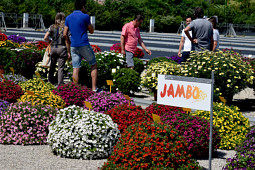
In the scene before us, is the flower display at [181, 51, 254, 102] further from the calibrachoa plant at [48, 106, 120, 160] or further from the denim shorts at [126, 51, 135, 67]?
the calibrachoa plant at [48, 106, 120, 160]

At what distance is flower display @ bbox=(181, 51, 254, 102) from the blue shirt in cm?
215

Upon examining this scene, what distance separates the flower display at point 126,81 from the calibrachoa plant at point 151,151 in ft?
16.9

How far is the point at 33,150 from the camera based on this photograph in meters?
5.84

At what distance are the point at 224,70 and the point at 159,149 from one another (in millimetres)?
4525

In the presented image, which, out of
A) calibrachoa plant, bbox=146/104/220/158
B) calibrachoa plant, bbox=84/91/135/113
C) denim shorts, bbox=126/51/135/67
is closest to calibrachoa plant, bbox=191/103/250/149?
calibrachoa plant, bbox=146/104/220/158

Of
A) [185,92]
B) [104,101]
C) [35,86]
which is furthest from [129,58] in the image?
[185,92]

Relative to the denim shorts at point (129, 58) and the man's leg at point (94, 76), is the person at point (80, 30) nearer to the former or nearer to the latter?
the man's leg at point (94, 76)

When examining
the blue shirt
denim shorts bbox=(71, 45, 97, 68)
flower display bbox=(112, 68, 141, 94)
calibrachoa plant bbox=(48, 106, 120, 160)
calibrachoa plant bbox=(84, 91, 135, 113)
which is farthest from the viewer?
flower display bbox=(112, 68, 141, 94)

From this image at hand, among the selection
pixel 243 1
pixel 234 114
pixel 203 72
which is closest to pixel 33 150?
pixel 234 114

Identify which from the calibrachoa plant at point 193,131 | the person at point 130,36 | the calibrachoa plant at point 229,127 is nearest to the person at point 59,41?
the person at point 130,36

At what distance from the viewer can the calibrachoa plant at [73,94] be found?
→ 7.78 m

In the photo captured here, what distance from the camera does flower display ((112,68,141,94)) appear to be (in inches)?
388

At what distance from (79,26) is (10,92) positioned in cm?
197

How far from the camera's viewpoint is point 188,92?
4.48 metres
